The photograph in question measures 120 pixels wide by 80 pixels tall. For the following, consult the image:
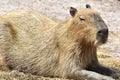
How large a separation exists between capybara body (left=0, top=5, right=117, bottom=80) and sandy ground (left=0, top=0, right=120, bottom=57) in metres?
4.49

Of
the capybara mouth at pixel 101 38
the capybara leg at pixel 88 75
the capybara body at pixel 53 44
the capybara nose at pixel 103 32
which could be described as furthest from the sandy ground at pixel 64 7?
the capybara nose at pixel 103 32

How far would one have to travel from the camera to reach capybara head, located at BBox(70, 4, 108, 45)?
675cm

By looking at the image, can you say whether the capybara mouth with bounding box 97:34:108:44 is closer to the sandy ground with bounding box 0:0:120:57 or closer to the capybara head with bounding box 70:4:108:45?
the capybara head with bounding box 70:4:108:45

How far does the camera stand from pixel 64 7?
15.4 m

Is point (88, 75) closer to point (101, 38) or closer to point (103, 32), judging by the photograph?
point (101, 38)

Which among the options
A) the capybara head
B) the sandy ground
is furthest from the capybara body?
the sandy ground

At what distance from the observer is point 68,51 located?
23.7 ft

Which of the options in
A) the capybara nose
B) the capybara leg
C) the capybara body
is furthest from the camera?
the capybara body

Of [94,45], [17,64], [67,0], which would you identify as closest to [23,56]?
[17,64]

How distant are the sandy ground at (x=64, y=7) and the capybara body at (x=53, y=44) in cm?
449

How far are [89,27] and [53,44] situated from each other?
78 cm

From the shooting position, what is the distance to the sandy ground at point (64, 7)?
44.6 ft

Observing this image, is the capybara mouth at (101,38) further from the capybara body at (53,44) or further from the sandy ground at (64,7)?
the sandy ground at (64,7)

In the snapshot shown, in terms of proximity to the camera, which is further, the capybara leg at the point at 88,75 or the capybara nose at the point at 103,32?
the capybara leg at the point at 88,75
